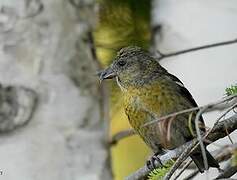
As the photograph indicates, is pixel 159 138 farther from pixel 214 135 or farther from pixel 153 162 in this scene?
pixel 214 135

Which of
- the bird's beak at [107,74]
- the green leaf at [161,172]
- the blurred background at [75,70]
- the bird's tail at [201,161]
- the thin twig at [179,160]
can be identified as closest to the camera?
the thin twig at [179,160]

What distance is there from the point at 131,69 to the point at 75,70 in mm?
575

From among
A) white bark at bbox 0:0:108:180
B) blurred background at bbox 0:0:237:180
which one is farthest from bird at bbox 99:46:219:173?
white bark at bbox 0:0:108:180

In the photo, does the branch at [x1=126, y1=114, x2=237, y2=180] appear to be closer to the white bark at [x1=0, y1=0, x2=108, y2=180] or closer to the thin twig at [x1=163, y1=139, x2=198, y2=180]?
the thin twig at [x1=163, y1=139, x2=198, y2=180]

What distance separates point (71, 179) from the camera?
3.09m

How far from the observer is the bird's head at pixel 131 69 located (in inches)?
105

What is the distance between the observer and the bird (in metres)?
2.52

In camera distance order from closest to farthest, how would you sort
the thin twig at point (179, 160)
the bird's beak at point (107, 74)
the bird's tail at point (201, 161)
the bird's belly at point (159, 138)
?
the thin twig at point (179, 160), the bird's tail at point (201, 161), the bird's belly at point (159, 138), the bird's beak at point (107, 74)

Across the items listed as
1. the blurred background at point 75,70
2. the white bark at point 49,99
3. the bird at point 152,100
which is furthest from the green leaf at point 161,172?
the white bark at point 49,99

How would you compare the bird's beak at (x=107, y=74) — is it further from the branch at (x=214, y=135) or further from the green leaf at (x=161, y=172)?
the green leaf at (x=161, y=172)

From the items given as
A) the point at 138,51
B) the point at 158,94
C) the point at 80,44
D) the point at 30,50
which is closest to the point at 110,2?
the point at 80,44

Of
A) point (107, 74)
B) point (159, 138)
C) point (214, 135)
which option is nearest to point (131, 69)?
point (107, 74)

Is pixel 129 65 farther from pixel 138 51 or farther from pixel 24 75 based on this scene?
pixel 24 75

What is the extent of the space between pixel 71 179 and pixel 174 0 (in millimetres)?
764
